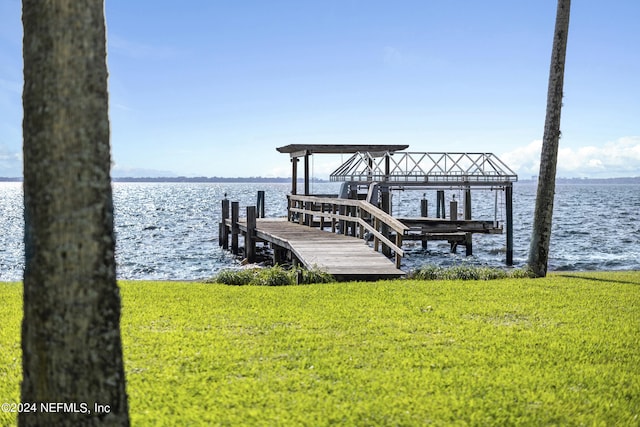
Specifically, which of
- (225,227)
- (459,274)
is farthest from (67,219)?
(225,227)

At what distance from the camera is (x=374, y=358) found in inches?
257

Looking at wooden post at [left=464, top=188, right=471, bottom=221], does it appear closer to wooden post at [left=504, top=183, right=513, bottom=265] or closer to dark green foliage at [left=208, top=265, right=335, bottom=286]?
wooden post at [left=504, top=183, right=513, bottom=265]

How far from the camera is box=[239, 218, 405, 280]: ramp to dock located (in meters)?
12.5

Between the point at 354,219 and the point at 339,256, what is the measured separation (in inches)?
138

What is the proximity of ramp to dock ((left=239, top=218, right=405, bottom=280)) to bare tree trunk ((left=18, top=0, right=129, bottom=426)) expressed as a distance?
8867 mm

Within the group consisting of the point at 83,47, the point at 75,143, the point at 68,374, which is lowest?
the point at 68,374

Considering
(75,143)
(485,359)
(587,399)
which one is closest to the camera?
(75,143)

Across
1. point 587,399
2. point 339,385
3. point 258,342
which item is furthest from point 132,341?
point 587,399

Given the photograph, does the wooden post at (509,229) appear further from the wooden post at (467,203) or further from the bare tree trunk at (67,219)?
the bare tree trunk at (67,219)

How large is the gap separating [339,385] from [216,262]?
21.5 metres

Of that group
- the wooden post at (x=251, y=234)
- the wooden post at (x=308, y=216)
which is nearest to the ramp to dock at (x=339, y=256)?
the wooden post at (x=251, y=234)

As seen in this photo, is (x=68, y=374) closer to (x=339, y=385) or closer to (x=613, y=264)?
(x=339, y=385)

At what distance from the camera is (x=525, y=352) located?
6.85 m

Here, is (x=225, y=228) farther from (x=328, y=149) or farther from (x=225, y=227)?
(x=328, y=149)
